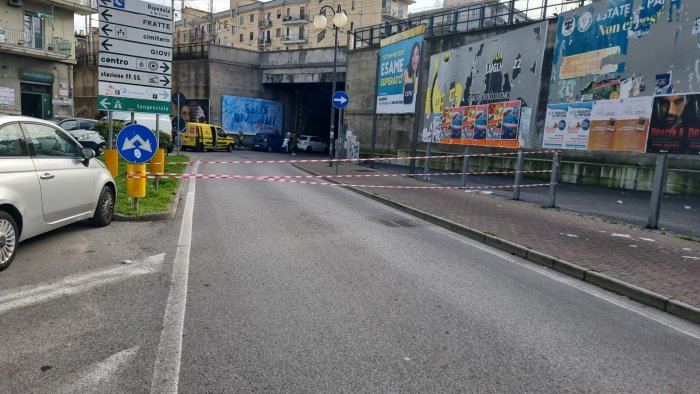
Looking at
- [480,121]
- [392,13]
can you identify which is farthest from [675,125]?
[392,13]

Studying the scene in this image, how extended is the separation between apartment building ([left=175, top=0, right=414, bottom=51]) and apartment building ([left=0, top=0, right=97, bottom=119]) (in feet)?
120

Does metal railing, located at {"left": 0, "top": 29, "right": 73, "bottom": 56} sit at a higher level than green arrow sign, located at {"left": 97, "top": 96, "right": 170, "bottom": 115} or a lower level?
higher

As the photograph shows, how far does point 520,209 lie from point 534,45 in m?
7.91

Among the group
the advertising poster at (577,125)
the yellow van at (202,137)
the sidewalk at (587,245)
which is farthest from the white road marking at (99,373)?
the yellow van at (202,137)

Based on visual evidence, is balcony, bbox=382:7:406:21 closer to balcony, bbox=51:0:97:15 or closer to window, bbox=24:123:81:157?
balcony, bbox=51:0:97:15

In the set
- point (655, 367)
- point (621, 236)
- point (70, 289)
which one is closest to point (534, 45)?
point (621, 236)

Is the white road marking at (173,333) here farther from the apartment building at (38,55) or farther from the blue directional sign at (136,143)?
the apartment building at (38,55)

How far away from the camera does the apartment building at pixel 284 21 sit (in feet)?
249

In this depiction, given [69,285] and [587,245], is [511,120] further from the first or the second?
[69,285]

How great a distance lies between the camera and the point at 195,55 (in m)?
43.3

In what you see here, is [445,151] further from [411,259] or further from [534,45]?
[411,259]

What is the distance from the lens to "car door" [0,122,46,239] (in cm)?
516

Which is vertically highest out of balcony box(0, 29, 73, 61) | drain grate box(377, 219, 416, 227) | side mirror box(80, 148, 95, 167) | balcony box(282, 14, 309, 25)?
balcony box(282, 14, 309, 25)

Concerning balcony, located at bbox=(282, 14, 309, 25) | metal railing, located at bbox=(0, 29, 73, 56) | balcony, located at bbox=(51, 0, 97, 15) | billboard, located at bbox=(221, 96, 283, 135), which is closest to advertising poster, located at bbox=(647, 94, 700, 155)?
metal railing, located at bbox=(0, 29, 73, 56)
